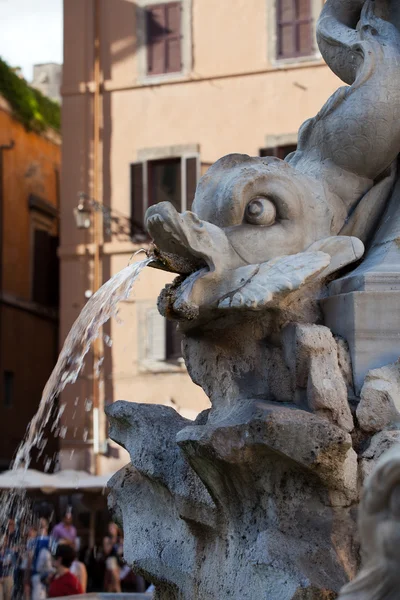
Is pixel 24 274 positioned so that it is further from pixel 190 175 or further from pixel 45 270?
pixel 190 175

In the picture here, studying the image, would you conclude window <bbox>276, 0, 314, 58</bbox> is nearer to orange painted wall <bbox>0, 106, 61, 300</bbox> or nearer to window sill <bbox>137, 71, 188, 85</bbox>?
window sill <bbox>137, 71, 188, 85</bbox>

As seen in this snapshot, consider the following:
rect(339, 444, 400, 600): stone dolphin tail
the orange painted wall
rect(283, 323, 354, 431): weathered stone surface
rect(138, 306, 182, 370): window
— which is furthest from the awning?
rect(339, 444, 400, 600): stone dolphin tail

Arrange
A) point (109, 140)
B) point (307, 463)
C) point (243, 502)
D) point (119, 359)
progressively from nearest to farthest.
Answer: point (307, 463)
point (243, 502)
point (119, 359)
point (109, 140)

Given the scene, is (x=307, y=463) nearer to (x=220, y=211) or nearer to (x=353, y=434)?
(x=353, y=434)

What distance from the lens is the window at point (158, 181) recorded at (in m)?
19.3

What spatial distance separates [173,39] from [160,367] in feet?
18.4

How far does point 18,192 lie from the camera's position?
2312 cm

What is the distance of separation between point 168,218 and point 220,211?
0.25 meters

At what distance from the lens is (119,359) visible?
741 inches

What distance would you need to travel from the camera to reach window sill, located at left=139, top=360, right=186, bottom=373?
60.3ft

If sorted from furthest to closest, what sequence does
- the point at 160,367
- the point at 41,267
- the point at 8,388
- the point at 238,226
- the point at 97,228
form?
the point at 41,267
the point at 8,388
the point at 97,228
the point at 160,367
the point at 238,226

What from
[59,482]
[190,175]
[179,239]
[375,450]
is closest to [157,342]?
[190,175]

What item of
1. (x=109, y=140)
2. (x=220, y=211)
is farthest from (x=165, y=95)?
(x=220, y=211)

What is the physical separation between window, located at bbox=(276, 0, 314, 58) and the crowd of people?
1151 centimetres
